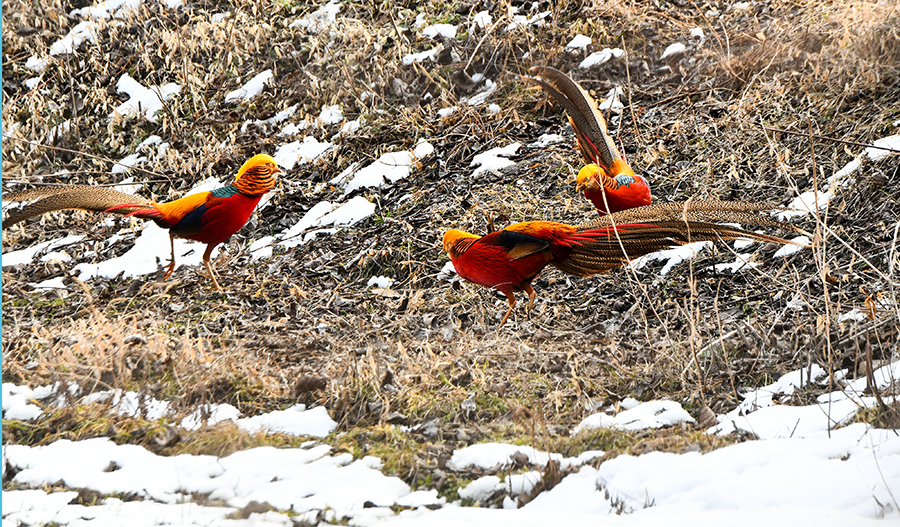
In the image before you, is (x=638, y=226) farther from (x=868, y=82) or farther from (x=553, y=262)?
(x=868, y=82)

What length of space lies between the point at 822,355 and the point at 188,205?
90.9 inches

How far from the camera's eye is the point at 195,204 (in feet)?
8.87

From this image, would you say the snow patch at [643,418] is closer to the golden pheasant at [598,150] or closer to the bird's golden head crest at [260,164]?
the golden pheasant at [598,150]

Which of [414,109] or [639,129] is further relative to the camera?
[414,109]

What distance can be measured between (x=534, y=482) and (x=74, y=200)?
80.6 inches

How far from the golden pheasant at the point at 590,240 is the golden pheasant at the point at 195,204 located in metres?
0.80

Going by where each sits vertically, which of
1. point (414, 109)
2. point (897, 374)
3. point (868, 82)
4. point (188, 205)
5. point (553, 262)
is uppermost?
point (414, 109)

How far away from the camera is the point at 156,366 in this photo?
230 cm

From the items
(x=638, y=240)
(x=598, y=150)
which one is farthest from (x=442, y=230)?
(x=638, y=240)

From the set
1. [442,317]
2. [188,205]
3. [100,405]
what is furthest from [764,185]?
[100,405]

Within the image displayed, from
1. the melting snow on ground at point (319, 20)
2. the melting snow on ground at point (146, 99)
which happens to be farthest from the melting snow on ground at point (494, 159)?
the melting snow on ground at point (146, 99)

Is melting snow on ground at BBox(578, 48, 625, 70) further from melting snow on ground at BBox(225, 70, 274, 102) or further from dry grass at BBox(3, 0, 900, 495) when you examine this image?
melting snow on ground at BBox(225, 70, 274, 102)

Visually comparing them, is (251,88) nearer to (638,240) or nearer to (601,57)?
(601,57)

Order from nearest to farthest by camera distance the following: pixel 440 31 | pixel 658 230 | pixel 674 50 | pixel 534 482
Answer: pixel 534 482, pixel 658 230, pixel 674 50, pixel 440 31
